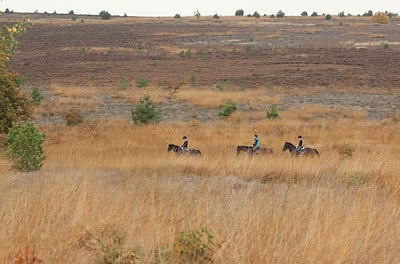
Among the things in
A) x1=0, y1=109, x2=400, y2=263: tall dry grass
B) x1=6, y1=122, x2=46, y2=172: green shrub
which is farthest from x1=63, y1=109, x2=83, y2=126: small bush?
x1=0, y1=109, x2=400, y2=263: tall dry grass

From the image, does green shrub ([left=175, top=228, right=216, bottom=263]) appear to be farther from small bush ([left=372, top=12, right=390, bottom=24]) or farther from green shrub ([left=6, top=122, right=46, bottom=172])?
small bush ([left=372, top=12, right=390, bottom=24])

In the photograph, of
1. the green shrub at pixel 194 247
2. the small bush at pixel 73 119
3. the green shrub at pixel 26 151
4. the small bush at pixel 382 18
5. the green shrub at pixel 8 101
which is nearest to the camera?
the green shrub at pixel 194 247

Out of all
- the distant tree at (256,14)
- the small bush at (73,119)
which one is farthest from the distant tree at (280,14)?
the small bush at (73,119)

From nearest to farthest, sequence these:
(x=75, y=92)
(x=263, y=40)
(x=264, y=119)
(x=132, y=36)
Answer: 1. (x=264, y=119)
2. (x=75, y=92)
3. (x=263, y=40)
4. (x=132, y=36)

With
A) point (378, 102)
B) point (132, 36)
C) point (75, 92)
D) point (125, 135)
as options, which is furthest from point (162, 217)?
point (132, 36)

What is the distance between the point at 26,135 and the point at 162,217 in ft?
30.0

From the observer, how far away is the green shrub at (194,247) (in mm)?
3969

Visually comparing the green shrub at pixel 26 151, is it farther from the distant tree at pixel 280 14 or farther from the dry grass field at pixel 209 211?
the distant tree at pixel 280 14

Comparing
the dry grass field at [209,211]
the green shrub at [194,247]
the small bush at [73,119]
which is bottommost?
the small bush at [73,119]

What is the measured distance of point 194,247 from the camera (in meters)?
3.96

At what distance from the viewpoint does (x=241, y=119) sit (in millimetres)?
33219

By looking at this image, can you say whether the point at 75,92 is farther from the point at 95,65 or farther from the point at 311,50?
the point at 311,50

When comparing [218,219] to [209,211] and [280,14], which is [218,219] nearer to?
[209,211]

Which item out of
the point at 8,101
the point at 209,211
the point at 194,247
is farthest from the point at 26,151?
the point at 194,247
